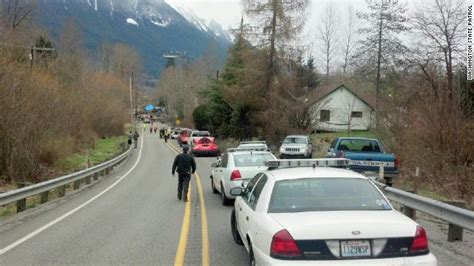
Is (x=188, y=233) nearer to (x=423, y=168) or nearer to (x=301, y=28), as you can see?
(x=423, y=168)

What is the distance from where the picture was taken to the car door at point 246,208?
269 inches

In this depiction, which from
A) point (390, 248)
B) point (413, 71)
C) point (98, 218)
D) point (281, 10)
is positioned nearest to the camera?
point (390, 248)

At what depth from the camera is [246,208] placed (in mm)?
7219

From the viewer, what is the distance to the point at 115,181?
22.9 m

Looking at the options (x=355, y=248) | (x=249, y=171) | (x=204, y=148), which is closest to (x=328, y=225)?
(x=355, y=248)

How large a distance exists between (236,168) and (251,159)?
2.46 feet

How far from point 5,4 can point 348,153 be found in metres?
43.3

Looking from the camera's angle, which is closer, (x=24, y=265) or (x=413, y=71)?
(x=24, y=265)

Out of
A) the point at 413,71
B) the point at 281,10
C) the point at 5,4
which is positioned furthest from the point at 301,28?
the point at 5,4

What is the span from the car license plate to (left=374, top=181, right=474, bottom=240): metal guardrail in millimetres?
3132

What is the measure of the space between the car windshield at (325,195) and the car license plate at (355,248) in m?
0.70

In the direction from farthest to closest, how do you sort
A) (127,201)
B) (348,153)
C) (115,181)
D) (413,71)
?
(413,71) → (115,181) → (348,153) → (127,201)

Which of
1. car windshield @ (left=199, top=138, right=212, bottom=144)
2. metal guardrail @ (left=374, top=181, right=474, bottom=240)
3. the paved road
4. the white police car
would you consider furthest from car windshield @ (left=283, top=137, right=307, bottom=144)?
the white police car

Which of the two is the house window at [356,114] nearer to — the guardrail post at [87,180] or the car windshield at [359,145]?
the car windshield at [359,145]
